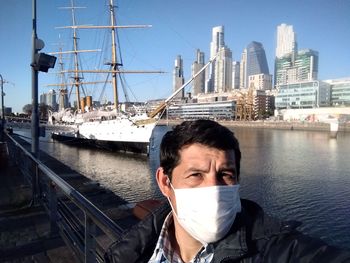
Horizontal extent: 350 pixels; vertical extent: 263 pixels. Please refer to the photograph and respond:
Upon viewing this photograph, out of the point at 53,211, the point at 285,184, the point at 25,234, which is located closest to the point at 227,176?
the point at 53,211

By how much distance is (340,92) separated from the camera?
13338 cm

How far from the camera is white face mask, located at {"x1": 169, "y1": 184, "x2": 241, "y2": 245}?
1510 mm

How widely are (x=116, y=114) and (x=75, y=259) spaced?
36.2 m

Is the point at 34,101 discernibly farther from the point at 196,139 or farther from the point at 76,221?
the point at 196,139

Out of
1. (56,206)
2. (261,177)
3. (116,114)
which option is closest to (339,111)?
(116,114)

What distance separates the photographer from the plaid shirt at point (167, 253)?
1.60m

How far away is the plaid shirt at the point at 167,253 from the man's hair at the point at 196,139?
0.34 metres

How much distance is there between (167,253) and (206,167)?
53 centimetres

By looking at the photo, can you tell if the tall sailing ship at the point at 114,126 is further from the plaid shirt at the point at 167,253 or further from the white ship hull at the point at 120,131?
the plaid shirt at the point at 167,253

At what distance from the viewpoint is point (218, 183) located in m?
1.62

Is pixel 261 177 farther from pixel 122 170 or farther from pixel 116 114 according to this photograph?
pixel 116 114

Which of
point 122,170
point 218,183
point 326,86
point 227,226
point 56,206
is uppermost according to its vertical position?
point 326,86

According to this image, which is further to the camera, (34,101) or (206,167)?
(34,101)

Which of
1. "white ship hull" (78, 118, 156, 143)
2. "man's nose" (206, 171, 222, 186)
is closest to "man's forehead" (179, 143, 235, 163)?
"man's nose" (206, 171, 222, 186)
